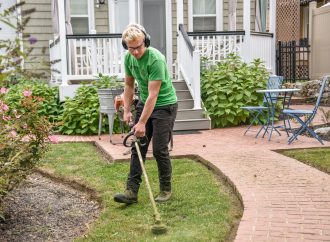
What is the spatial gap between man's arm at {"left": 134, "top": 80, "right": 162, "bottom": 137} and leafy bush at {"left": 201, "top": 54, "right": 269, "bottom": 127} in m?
5.71

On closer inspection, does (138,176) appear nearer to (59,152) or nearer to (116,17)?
(59,152)

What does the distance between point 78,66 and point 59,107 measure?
4.31 ft

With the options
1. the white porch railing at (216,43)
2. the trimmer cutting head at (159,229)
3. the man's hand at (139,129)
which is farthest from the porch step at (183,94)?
the trimmer cutting head at (159,229)

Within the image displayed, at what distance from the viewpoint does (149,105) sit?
454 cm

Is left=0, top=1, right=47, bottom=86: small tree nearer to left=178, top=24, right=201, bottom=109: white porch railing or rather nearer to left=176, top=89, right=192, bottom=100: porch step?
left=178, top=24, right=201, bottom=109: white porch railing

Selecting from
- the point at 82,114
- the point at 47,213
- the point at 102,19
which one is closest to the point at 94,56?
the point at 82,114

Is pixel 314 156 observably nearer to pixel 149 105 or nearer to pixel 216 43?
pixel 149 105

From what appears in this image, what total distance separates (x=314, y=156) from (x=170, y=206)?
2.92m

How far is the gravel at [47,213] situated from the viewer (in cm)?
440

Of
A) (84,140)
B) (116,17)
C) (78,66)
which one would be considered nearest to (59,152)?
(84,140)

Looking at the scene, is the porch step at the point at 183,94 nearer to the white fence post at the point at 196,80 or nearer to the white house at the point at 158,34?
the white house at the point at 158,34

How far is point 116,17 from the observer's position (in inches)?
536

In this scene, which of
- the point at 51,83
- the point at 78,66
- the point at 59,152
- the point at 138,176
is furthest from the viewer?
the point at 51,83

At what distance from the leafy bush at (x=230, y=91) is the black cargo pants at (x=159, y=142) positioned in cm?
531
